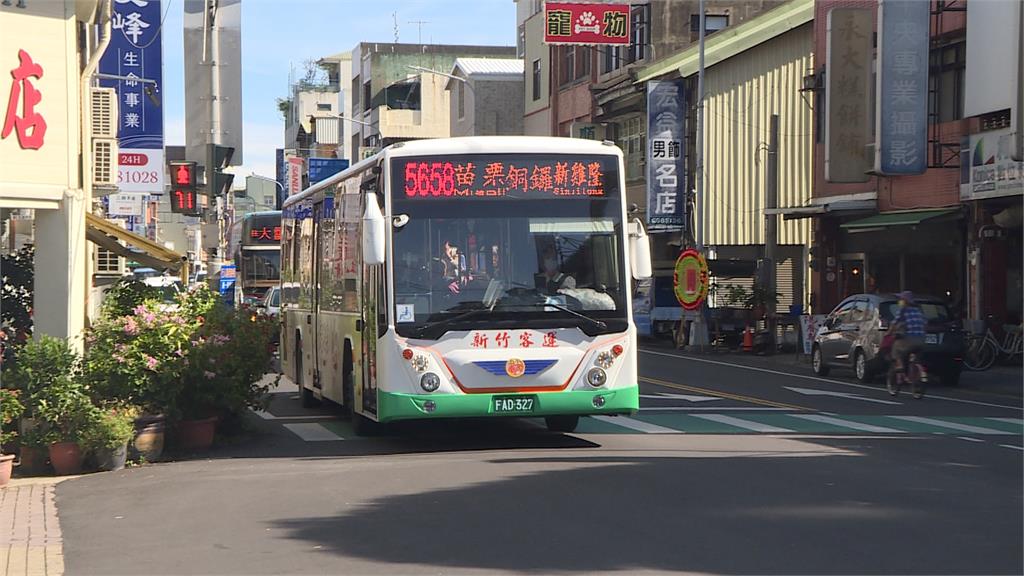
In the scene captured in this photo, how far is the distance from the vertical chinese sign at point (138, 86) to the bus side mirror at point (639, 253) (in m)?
16.3

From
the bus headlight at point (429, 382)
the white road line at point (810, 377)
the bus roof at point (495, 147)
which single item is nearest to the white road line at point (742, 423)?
the bus roof at point (495, 147)

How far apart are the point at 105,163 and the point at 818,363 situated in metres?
15.9

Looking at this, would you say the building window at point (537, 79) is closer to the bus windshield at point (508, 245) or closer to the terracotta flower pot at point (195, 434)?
the terracotta flower pot at point (195, 434)

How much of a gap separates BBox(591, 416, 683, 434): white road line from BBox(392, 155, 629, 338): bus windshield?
123 inches

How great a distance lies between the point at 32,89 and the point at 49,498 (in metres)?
4.80

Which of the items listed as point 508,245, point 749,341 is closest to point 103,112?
point 508,245

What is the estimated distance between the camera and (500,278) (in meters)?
14.2

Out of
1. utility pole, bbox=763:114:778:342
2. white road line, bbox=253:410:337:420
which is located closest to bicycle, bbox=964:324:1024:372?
utility pole, bbox=763:114:778:342

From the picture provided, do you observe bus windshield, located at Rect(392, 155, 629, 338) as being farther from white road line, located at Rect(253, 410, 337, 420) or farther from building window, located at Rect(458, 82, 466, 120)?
building window, located at Rect(458, 82, 466, 120)

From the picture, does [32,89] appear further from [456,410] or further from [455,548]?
[455,548]

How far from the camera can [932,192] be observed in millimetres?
32469

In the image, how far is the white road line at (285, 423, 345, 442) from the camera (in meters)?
16.8

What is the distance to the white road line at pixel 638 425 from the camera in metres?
17.2

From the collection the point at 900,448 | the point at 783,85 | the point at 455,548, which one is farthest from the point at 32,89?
the point at 783,85
